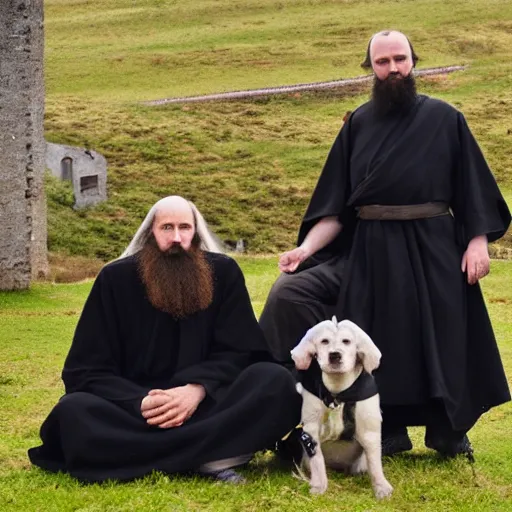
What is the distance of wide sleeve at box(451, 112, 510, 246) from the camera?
6.74 meters

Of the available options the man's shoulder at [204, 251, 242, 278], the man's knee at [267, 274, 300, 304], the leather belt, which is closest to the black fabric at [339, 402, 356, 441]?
the man's knee at [267, 274, 300, 304]

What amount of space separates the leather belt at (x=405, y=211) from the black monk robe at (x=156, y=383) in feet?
3.13

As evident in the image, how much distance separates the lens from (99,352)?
21.4 feet

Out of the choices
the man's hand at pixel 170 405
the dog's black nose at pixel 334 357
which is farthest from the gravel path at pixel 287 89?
the dog's black nose at pixel 334 357

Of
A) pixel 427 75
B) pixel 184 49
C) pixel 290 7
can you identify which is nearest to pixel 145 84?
pixel 184 49

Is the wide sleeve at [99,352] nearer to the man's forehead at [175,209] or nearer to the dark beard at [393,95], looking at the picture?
the man's forehead at [175,209]

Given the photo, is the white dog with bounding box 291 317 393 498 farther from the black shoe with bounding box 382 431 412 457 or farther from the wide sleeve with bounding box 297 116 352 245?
the wide sleeve with bounding box 297 116 352 245

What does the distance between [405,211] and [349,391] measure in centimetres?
130

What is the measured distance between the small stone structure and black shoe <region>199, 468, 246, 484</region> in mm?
28681

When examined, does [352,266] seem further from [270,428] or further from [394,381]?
[270,428]

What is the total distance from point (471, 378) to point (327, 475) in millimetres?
1111

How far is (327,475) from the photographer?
6.57 meters

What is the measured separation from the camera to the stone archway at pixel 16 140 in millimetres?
20453

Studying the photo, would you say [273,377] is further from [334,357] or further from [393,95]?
[393,95]
